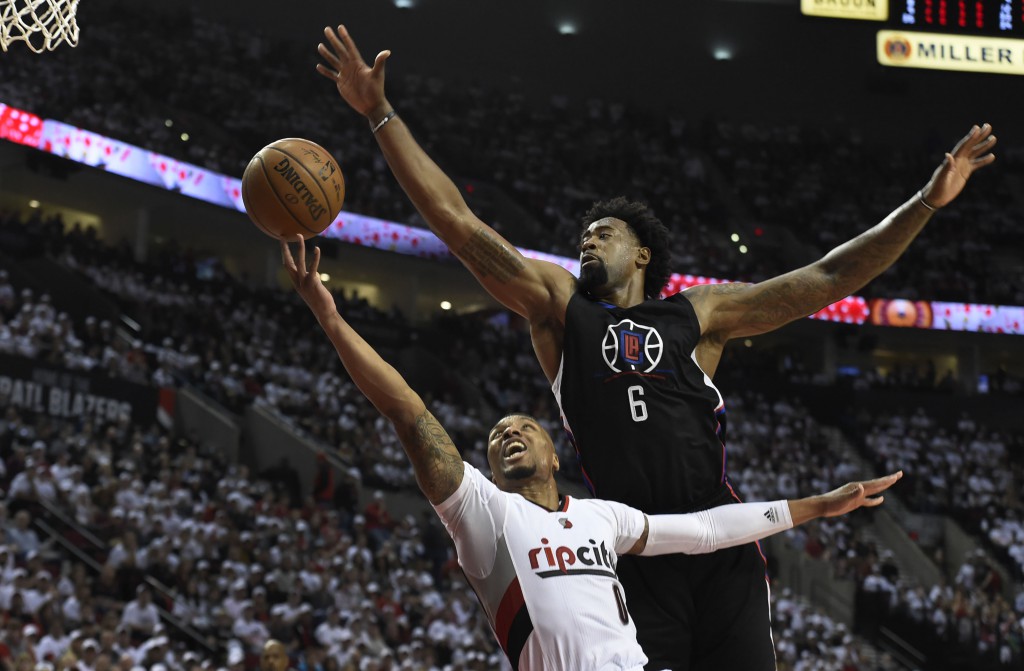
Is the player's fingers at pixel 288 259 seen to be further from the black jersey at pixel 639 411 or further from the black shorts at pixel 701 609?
the black shorts at pixel 701 609

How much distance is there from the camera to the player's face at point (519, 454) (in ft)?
13.3

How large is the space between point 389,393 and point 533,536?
641mm

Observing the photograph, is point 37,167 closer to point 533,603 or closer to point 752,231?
point 752,231

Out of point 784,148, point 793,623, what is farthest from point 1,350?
point 784,148

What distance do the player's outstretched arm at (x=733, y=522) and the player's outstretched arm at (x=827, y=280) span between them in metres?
0.65

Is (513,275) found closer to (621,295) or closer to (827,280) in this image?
(621,295)

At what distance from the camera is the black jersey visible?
402 centimetres

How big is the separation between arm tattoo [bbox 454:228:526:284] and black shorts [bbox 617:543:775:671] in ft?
3.38

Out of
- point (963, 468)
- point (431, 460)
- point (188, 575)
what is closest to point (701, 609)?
point (431, 460)

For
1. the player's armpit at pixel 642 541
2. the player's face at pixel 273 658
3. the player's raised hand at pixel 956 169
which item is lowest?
the player's face at pixel 273 658

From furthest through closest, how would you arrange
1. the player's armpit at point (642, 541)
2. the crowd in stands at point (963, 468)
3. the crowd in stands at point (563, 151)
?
the crowd in stands at point (563, 151)
the crowd in stands at point (963, 468)
the player's armpit at point (642, 541)

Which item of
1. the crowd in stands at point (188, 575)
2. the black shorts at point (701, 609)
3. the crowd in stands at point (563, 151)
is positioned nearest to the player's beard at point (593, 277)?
the black shorts at point (701, 609)

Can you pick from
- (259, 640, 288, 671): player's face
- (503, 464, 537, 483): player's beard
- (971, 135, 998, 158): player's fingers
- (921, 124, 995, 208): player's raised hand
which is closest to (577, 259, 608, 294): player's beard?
(503, 464, 537, 483): player's beard

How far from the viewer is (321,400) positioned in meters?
20.5
